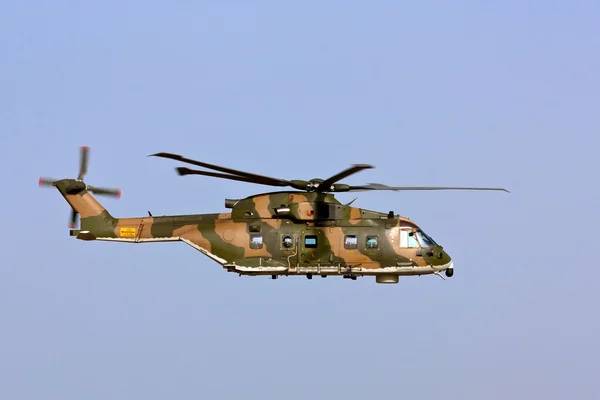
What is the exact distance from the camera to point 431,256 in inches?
1515

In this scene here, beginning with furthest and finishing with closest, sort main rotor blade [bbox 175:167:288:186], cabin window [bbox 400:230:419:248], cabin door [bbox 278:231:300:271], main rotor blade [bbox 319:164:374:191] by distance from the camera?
cabin window [bbox 400:230:419:248]
cabin door [bbox 278:231:300:271]
main rotor blade [bbox 175:167:288:186]
main rotor blade [bbox 319:164:374:191]

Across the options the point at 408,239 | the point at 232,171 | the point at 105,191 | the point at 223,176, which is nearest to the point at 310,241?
the point at 408,239

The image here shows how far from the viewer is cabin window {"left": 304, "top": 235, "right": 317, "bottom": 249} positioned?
38.1 metres

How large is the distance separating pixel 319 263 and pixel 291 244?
1.34m

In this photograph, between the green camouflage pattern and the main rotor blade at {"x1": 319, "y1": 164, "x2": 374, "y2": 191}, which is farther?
the green camouflage pattern

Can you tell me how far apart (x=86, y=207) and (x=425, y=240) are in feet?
46.0

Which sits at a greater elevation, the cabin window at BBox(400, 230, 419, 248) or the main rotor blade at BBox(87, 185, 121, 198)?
the main rotor blade at BBox(87, 185, 121, 198)

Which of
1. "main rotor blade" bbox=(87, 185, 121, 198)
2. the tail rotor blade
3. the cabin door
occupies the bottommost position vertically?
the cabin door

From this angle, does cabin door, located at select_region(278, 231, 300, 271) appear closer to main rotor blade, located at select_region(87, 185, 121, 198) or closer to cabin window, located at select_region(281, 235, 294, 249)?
cabin window, located at select_region(281, 235, 294, 249)

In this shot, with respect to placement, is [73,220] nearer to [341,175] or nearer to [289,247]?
[289,247]

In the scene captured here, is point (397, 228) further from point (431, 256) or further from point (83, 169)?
point (83, 169)

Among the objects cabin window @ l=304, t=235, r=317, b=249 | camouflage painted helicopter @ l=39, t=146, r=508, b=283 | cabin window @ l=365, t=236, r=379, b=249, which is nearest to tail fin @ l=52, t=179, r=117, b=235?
camouflage painted helicopter @ l=39, t=146, r=508, b=283

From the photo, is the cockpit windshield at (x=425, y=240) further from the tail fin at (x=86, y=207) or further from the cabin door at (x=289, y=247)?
the tail fin at (x=86, y=207)

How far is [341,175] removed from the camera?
35.5m
